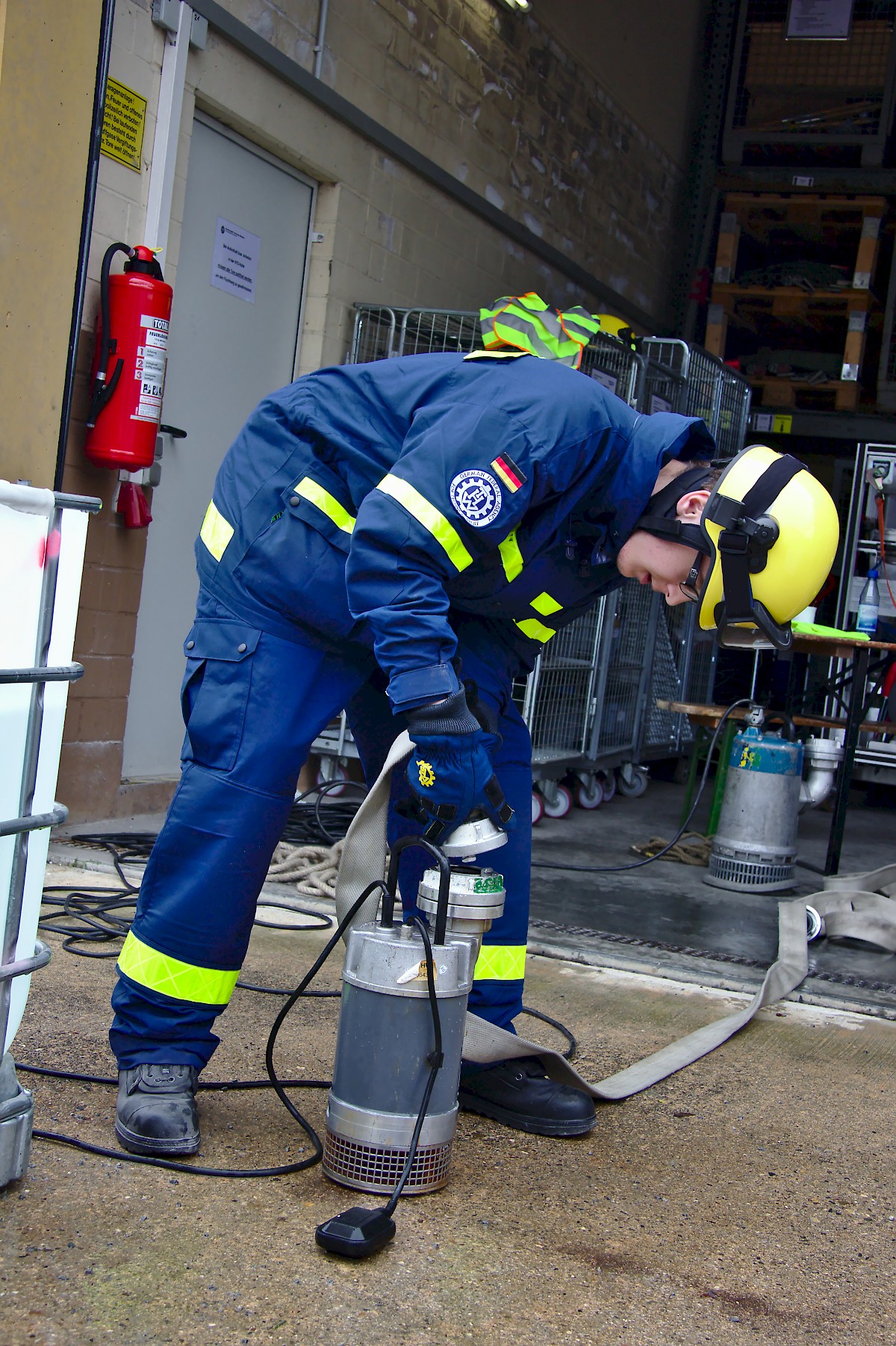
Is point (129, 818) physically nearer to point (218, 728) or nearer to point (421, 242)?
point (218, 728)

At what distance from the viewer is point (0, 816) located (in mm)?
1959

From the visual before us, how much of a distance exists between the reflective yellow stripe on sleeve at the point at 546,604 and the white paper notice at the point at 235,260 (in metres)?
3.64

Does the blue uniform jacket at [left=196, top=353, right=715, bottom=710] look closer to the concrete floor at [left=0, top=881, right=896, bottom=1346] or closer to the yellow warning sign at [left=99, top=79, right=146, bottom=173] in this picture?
the concrete floor at [left=0, top=881, right=896, bottom=1346]

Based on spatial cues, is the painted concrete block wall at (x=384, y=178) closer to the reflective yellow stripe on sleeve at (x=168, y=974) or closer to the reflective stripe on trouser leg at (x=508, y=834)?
the reflective stripe on trouser leg at (x=508, y=834)

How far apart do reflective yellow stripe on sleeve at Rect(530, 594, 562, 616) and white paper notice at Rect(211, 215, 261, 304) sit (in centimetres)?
364

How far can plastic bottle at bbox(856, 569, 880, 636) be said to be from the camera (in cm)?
747

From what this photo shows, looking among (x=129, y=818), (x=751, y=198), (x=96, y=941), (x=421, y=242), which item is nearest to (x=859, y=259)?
(x=751, y=198)

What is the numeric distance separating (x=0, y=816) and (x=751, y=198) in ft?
29.9

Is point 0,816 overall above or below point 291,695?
below

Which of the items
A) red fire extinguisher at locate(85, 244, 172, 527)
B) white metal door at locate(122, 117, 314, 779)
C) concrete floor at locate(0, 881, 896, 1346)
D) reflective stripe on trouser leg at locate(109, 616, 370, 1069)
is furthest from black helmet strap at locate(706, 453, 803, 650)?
white metal door at locate(122, 117, 314, 779)

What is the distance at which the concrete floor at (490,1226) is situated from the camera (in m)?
1.81

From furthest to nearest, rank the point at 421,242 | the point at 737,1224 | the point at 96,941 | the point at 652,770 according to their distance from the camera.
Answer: the point at 652,770 < the point at 421,242 < the point at 96,941 < the point at 737,1224

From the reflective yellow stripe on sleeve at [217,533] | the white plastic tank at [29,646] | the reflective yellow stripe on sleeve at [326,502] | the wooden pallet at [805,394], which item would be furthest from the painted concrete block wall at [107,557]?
the wooden pallet at [805,394]

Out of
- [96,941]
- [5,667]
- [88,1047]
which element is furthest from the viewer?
[96,941]
